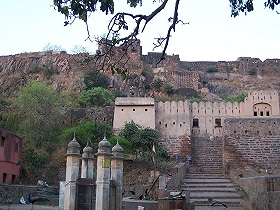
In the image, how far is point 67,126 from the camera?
28.6 metres

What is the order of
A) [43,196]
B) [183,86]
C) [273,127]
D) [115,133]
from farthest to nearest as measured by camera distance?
[183,86]
[115,133]
[273,127]
[43,196]

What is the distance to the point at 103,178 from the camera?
1034 centimetres

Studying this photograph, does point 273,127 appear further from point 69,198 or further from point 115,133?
point 69,198

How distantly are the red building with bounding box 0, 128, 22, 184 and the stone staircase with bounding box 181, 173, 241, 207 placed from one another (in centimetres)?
868

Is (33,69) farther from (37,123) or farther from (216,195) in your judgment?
(216,195)

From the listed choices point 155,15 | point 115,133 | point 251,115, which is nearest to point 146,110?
point 115,133

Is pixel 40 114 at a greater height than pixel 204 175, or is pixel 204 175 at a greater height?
pixel 40 114

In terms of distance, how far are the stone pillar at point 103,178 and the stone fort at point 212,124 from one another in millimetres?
15558

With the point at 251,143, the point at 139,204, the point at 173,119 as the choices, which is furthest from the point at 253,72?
the point at 139,204

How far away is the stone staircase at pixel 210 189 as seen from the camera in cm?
1598

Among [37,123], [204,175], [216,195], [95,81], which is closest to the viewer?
[216,195]

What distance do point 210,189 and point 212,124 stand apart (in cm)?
1083

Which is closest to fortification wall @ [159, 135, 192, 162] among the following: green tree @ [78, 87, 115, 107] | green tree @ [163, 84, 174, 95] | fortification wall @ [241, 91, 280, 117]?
fortification wall @ [241, 91, 280, 117]

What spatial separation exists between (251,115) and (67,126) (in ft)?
41.6
